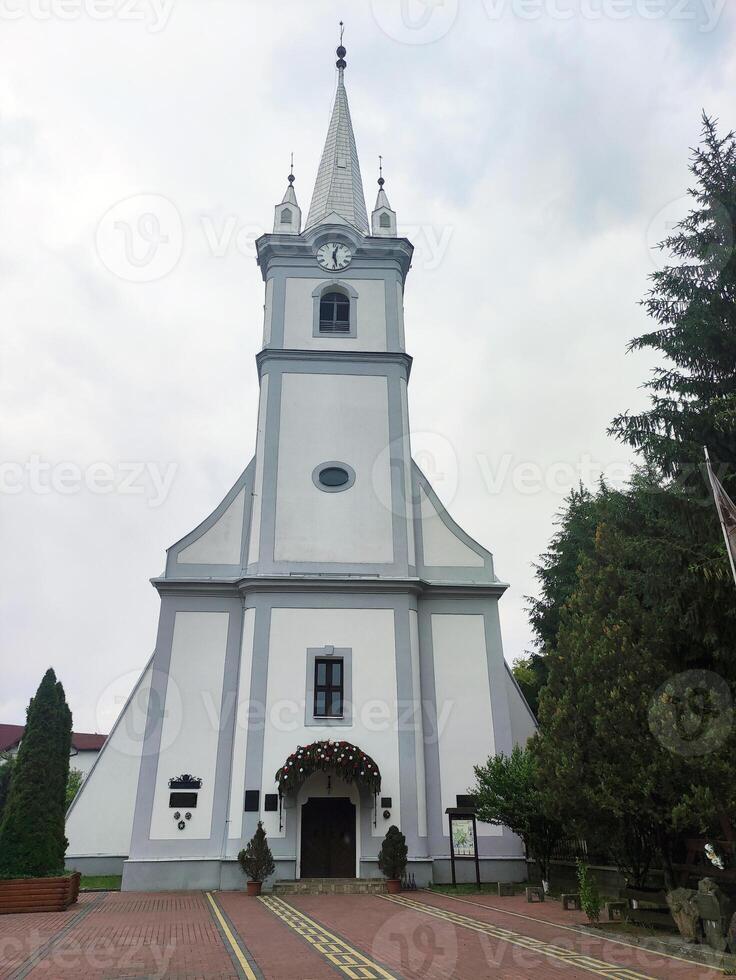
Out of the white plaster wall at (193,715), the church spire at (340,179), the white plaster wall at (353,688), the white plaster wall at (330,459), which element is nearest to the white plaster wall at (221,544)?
the white plaster wall at (330,459)

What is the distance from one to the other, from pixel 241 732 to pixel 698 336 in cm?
1514

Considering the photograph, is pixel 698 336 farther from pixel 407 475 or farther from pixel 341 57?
pixel 341 57

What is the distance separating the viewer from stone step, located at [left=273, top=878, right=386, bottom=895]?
18703mm

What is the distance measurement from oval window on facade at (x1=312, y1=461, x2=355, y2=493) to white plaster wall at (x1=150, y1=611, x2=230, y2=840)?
519cm

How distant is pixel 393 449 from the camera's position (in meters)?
25.2

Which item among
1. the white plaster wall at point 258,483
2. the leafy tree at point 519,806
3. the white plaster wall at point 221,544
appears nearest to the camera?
the leafy tree at point 519,806

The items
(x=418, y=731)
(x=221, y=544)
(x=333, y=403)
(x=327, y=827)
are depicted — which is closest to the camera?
(x=327, y=827)

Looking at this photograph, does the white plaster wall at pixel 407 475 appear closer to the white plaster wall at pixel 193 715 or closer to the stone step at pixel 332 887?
the white plaster wall at pixel 193 715

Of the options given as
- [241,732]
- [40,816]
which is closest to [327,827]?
[241,732]

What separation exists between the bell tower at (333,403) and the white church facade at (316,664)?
0.08 m

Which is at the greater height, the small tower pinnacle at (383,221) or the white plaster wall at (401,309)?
the small tower pinnacle at (383,221)

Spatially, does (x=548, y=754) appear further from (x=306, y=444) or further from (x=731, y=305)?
(x=306, y=444)

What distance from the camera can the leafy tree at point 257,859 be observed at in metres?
18.8

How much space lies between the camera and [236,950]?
10.8 meters
